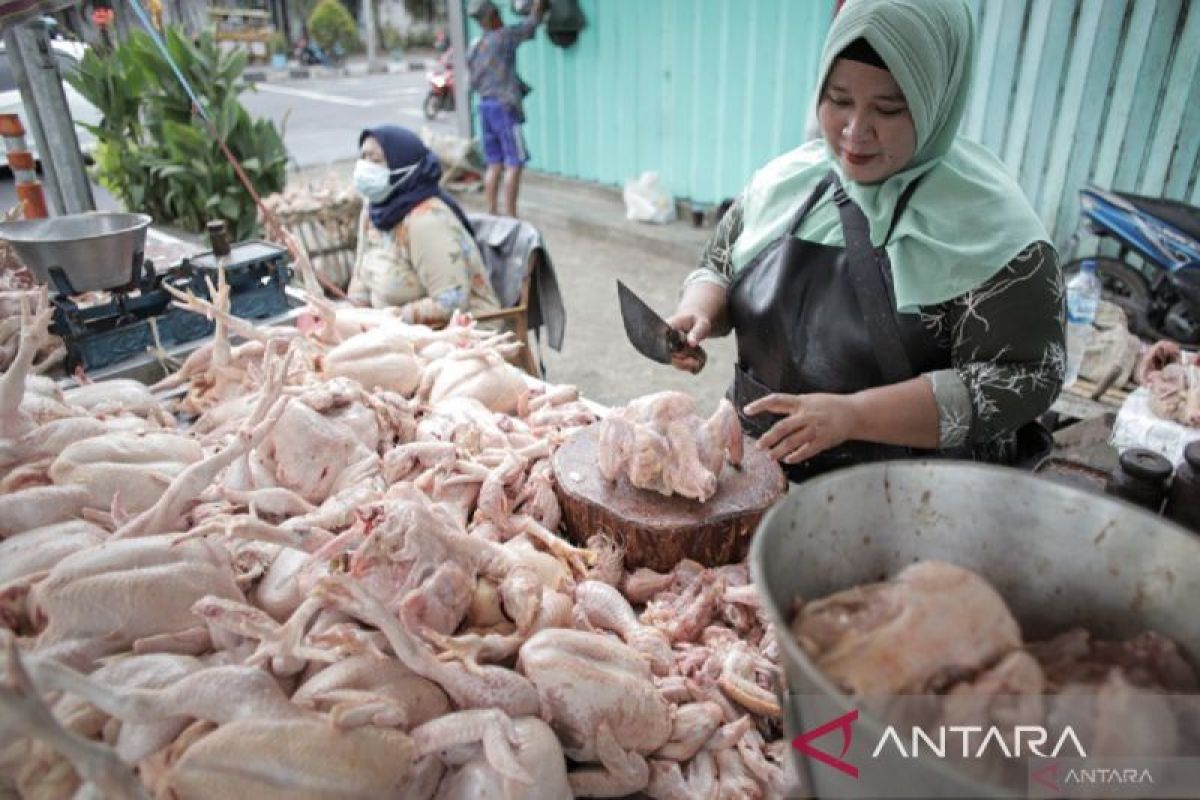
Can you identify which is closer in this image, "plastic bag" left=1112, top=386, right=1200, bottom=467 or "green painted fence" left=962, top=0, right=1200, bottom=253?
"plastic bag" left=1112, top=386, right=1200, bottom=467

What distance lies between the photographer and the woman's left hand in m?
1.97

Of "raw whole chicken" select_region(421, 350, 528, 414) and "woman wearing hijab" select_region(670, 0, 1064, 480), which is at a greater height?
"woman wearing hijab" select_region(670, 0, 1064, 480)

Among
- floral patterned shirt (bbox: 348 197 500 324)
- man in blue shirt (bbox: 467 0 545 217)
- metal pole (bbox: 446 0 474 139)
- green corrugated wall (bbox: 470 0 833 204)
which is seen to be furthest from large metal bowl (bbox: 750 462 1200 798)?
metal pole (bbox: 446 0 474 139)

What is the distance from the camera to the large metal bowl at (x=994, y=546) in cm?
84

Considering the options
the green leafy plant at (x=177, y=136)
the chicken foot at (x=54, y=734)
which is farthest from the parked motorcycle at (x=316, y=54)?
the chicken foot at (x=54, y=734)

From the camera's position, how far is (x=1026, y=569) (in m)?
0.96

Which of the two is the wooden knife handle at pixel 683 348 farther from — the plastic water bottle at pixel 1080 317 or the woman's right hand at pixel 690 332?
the plastic water bottle at pixel 1080 317

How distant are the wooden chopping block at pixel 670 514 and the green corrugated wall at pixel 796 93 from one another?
461cm

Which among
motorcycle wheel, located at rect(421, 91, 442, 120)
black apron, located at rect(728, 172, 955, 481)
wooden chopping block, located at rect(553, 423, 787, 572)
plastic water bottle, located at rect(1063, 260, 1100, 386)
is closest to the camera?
wooden chopping block, located at rect(553, 423, 787, 572)

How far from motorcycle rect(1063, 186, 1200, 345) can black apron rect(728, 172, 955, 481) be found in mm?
3523

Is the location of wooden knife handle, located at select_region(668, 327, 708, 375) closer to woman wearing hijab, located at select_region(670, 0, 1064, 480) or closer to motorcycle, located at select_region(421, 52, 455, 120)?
woman wearing hijab, located at select_region(670, 0, 1064, 480)

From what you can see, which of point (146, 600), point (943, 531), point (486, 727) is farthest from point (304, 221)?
point (943, 531)

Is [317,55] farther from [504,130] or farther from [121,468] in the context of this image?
[121,468]

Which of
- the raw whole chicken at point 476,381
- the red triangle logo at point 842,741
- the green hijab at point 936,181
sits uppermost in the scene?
the green hijab at point 936,181
